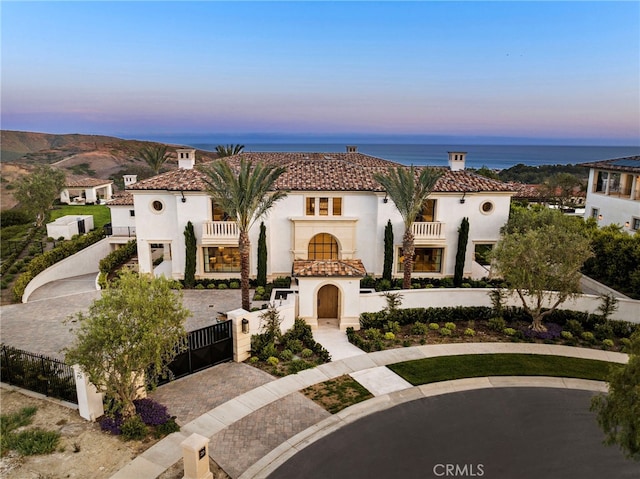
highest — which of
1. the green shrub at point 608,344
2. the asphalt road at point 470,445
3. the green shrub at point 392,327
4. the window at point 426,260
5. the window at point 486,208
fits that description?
the window at point 486,208

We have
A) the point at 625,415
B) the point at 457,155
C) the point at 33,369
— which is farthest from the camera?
the point at 457,155

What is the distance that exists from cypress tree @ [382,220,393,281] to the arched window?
316 cm

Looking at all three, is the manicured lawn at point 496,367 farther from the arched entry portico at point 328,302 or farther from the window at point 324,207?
the window at point 324,207

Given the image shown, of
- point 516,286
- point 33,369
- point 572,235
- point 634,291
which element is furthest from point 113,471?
point 634,291

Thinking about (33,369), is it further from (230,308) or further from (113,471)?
(230,308)

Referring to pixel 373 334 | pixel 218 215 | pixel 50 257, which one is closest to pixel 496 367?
pixel 373 334

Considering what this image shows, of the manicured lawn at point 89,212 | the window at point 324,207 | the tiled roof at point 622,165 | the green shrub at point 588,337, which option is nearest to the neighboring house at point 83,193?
the manicured lawn at point 89,212

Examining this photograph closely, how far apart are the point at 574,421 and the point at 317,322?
1118cm

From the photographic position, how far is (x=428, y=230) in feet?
88.1

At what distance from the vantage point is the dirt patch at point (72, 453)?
36.3ft

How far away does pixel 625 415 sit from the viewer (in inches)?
361

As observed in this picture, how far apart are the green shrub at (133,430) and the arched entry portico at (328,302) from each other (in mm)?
10526

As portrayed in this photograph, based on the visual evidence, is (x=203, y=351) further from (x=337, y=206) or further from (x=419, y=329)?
Result: (x=337, y=206)

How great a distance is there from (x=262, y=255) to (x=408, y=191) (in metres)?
9.28
